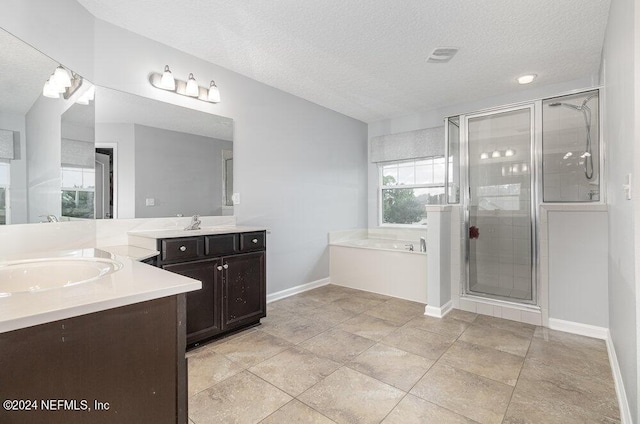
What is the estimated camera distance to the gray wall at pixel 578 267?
2533 millimetres

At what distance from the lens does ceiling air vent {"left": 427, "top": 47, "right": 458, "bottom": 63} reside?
102 inches

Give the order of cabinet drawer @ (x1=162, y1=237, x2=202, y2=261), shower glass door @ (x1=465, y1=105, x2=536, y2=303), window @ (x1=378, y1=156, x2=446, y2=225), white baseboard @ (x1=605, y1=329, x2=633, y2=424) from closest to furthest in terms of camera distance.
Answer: white baseboard @ (x1=605, y1=329, x2=633, y2=424)
cabinet drawer @ (x1=162, y1=237, x2=202, y2=261)
shower glass door @ (x1=465, y1=105, x2=536, y2=303)
window @ (x1=378, y1=156, x2=446, y2=225)

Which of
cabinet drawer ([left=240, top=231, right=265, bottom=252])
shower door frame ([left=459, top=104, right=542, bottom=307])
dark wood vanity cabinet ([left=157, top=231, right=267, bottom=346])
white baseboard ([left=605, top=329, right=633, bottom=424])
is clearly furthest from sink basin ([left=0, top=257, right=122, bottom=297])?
shower door frame ([left=459, top=104, right=542, bottom=307])

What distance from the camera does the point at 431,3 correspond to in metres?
2.01

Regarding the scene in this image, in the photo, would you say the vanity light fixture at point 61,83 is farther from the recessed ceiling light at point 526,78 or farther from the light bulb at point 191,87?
the recessed ceiling light at point 526,78

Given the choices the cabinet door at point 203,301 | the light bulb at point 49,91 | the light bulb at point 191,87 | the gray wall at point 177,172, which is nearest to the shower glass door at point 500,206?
the cabinet door at point 203,301

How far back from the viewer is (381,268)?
378cm

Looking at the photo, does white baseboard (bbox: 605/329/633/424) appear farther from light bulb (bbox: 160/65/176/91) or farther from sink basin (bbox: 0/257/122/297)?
light bulb (bbox: 160/65/176/91)

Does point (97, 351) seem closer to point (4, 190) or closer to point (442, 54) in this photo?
point (4, 190)

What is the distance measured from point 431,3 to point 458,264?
2.40 m

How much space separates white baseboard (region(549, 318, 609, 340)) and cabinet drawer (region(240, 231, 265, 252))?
268 cm

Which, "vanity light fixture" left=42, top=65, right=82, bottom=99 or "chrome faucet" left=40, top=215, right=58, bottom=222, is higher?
"vanity light fixture" left=42, top=65, right=82, bottom=99

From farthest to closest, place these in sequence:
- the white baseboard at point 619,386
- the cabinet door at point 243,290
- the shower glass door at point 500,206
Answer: the shower glass door at point 500,206, the cabinet door at point 243,290, the white baseboard at point 619,386

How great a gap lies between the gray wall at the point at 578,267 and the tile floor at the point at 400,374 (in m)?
0.23
